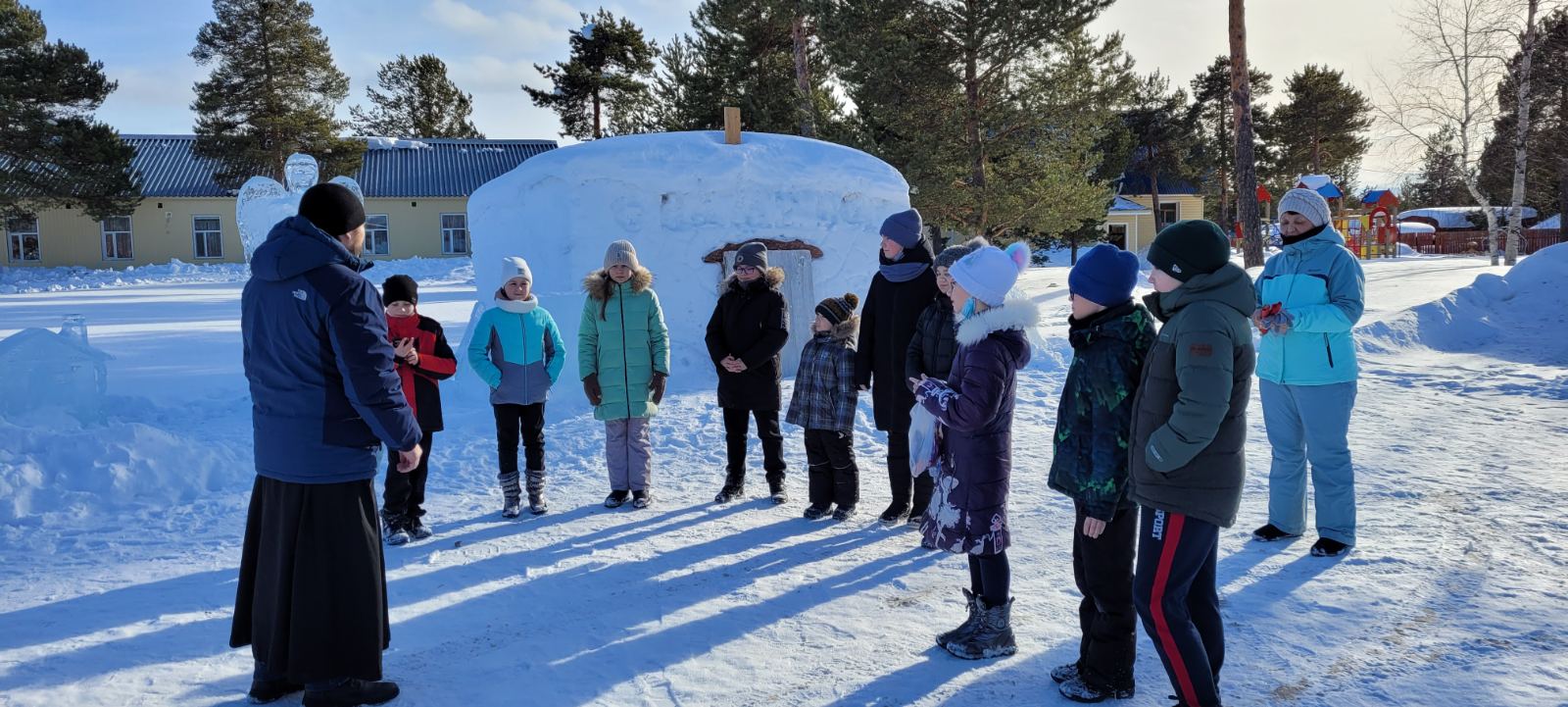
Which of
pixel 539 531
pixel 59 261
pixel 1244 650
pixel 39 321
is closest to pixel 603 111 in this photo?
pixel 59 261

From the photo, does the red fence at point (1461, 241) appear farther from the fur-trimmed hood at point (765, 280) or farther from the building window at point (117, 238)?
the building window at point (117, 238)

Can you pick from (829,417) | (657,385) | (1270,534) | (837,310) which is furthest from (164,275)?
(1270,534)

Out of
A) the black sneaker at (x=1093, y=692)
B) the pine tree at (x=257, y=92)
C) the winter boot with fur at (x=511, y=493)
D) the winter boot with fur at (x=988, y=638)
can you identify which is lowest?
the black sneaker at (x=1093, y=692)

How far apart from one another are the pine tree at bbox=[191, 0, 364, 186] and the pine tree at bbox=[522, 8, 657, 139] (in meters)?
6.89

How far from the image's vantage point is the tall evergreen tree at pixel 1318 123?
109 ft

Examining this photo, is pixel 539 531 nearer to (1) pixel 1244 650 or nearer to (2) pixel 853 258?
(1) pixel 1244 650

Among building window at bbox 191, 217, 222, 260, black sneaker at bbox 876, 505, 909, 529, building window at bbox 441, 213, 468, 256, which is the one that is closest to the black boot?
black sneaker at bbox 876, 505, 909, 529

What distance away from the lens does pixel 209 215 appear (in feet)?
99.5

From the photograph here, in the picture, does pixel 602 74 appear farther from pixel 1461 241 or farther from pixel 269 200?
pixel 1461 241

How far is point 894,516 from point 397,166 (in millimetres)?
31376

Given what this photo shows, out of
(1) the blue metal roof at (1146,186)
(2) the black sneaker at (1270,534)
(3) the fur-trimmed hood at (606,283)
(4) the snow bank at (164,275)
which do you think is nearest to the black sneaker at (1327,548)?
(2) the black sneaker at (1270,534)

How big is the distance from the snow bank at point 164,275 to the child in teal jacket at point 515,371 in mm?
19414

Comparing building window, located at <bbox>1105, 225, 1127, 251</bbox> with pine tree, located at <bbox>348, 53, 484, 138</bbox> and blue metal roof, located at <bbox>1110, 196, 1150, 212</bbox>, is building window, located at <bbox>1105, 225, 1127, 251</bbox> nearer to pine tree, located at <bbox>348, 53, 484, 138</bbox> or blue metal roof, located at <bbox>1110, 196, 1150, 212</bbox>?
blue metal roof, located at <bbox>1110, 196, 1150, 212</bbox>

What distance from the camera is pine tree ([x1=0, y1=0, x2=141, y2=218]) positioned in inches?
970
